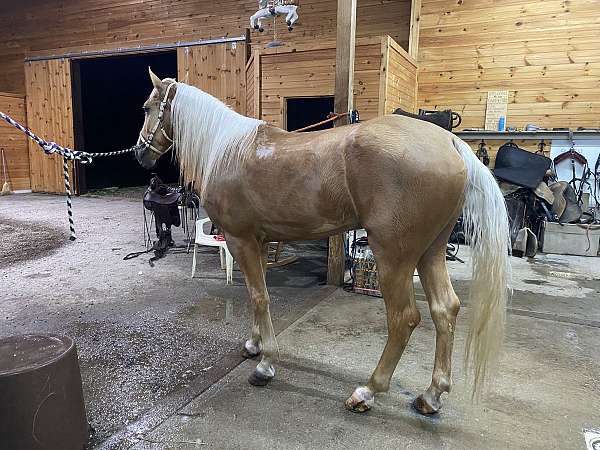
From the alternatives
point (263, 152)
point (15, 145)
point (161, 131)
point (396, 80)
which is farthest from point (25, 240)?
point (15, 145)

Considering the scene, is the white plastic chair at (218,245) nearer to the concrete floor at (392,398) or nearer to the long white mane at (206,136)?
the concrete floor at (392,398)

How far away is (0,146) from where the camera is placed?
1028cm

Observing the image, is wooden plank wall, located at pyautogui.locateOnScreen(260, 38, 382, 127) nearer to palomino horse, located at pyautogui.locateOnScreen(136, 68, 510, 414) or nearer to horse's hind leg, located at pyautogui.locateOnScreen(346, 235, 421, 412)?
palomino horse, located at pyautogui.locateOnScreen(136, 68, 510, 414)

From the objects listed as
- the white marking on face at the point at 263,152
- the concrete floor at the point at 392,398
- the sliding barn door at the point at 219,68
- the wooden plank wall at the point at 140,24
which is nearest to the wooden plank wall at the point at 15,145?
the wooden plank wall at the point at 140,24

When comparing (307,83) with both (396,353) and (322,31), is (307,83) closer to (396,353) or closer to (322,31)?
A: (322,31)

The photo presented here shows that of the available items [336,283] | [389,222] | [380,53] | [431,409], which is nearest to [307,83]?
[380,53]

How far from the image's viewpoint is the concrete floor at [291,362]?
1.75 metres

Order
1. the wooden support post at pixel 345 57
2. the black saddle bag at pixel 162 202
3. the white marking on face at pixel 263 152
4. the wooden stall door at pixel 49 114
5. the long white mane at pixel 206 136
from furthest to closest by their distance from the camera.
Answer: the wooden stall door at pixel 49 114, the black saddle bag at pixel 162 202, the wooden support post at pixel 345 57, the long white mane at pixel 206 136, the white marking on face at pixel 263 152

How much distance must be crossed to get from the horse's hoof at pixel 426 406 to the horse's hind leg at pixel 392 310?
163 mm

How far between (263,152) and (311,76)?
3.58m

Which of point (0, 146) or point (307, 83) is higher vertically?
point (307, 83)

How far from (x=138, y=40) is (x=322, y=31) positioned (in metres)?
4.41

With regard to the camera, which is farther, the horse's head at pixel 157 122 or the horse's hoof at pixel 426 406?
the horse's head at pixel 157 122

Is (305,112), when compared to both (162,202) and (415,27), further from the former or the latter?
(162,202)
